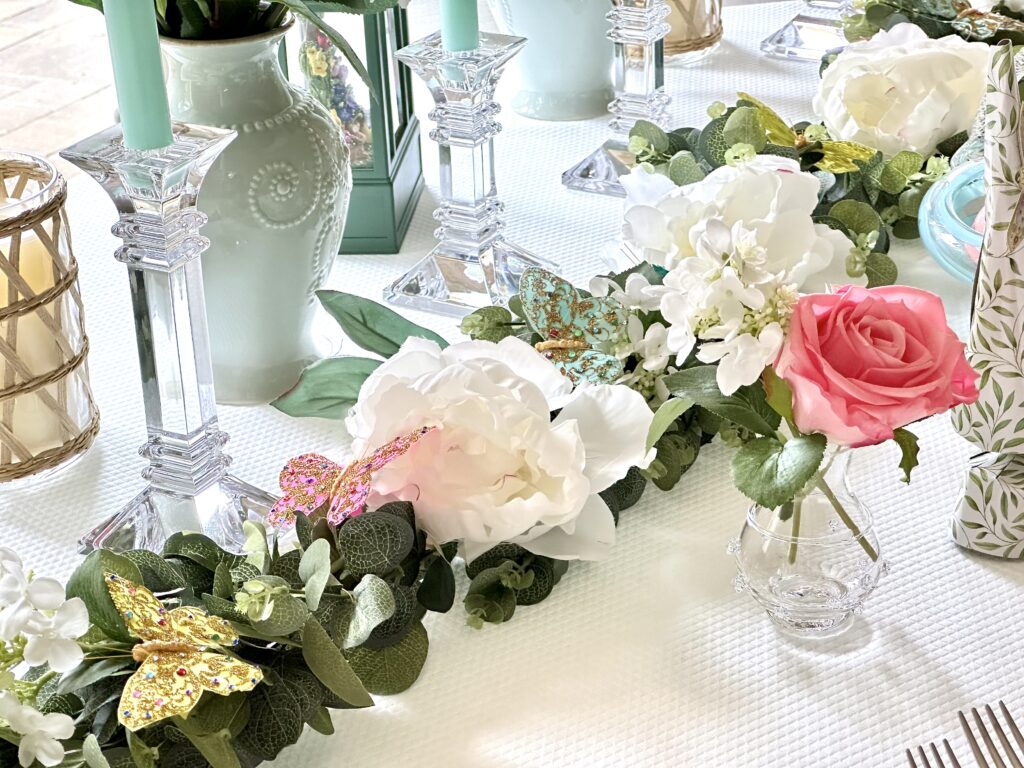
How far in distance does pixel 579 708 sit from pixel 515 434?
0.13m

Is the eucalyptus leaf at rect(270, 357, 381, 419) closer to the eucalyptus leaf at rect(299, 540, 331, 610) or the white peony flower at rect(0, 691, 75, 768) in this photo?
the eucalyptus leaf at rect(299, 540, 331, 610)

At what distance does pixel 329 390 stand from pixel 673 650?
0.28 meters

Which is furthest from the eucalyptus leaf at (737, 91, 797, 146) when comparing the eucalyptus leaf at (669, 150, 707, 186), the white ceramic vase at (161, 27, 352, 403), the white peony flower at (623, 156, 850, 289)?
the white ceramic vase at (161, 27, 352, 403)

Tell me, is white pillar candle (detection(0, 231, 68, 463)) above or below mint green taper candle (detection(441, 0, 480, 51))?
below

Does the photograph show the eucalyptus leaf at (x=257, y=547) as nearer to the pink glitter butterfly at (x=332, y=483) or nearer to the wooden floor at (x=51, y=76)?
the pink glitter butterfly at (x=332, y=483)

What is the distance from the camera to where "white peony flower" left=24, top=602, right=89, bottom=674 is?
1.61 ft

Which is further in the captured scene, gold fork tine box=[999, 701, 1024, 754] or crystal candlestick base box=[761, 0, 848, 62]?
crystal candlestick base box=[761, 0, 848, 62]

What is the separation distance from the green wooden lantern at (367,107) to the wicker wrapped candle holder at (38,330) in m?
0.29

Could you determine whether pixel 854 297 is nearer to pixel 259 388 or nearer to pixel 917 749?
pixel 917 749

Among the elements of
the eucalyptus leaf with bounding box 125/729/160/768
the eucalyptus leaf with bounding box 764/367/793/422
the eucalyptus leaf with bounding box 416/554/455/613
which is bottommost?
the eucalyptus leaf with bounding box 416/554/455/613

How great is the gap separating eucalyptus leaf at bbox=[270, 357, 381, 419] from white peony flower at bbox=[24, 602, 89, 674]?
31 cm

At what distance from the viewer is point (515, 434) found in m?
0.64

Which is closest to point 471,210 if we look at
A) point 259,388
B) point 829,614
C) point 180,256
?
point 259,388

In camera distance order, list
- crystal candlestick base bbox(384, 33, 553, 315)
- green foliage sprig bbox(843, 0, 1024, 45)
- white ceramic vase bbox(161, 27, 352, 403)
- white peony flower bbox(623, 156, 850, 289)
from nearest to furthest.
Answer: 1. white peony flower bbox(623, 156, 850, 289)
2. white ceramic vase bbox(161, 27, 352, 403)
3. crystal candlestick base bbox(384, 33, 553, 315)
4. green foliage sprig bbox(843, 0, 1024, 45)
